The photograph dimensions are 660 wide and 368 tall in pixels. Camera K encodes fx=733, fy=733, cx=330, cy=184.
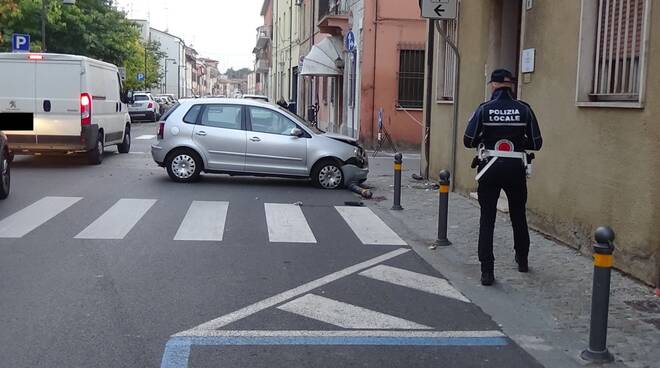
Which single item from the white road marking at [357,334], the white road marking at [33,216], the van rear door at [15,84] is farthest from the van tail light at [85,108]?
the white road marking at [357,334]

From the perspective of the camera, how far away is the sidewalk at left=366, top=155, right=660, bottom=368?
5.08 metres

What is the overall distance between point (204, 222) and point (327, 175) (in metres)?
4.27

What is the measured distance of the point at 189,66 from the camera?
5025 inches

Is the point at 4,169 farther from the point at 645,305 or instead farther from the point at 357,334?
the point at 645,305

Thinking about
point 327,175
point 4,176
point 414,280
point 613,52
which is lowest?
point 414,280

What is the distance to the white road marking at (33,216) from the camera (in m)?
8.75

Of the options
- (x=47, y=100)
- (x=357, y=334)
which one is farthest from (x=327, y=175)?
(x=357, y=334)

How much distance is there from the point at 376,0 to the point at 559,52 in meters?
14.5

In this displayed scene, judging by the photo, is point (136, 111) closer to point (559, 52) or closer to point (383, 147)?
point (383, 147)

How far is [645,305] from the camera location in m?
6.06

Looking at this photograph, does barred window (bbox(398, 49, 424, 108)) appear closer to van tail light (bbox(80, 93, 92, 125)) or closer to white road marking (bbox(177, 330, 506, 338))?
van tail light (bbox(80, 93, 92, 125))

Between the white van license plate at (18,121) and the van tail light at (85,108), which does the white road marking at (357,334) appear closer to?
the van tail light at (85,108)

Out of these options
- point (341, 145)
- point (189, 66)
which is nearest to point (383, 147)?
point (341, 145)

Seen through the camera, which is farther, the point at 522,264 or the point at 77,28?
the point at 77,28
